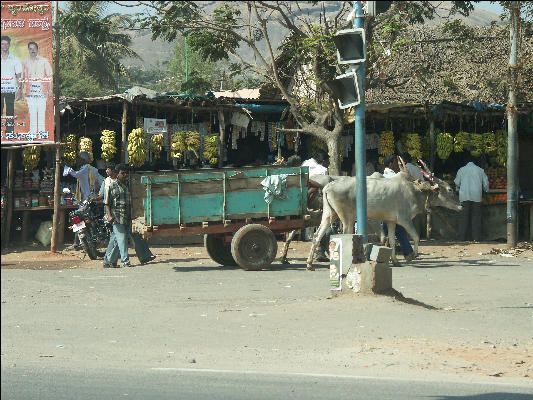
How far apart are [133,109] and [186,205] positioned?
245 inches

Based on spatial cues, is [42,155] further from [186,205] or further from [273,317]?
[273,317]

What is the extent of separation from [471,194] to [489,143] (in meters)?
2.35

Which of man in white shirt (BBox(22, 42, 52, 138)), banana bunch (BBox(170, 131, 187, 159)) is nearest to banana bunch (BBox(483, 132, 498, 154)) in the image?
banana bunch (BBox(170, 131, 187, 159))

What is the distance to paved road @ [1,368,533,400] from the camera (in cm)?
717

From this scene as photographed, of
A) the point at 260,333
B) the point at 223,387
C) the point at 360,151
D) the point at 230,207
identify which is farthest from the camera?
the point at 230,207

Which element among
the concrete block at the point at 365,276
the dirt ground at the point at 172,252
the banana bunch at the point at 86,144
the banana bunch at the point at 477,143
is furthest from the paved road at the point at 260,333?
the banana bunch at the point at 477,143

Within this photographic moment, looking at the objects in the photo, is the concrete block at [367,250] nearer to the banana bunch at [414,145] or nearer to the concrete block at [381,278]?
the concrete block at [381,278]

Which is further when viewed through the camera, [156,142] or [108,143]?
[156,142]

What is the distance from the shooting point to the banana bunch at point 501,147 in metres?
24.8

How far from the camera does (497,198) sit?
24.1 metres

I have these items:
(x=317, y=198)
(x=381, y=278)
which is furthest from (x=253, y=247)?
(x=381, y=278)

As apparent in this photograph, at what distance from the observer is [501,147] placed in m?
24.8

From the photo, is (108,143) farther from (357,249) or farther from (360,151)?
(357,249)

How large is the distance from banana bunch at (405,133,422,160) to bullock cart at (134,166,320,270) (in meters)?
7.98
